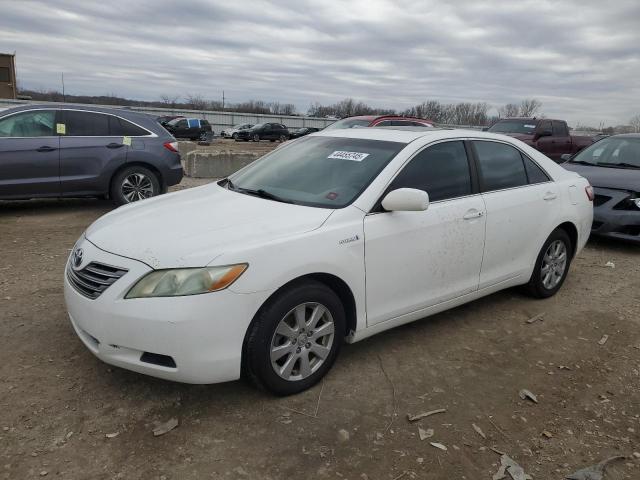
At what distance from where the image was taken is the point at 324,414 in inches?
119

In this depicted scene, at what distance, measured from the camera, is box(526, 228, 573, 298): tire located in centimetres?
484

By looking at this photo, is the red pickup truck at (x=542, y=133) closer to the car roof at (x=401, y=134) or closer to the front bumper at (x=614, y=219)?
the front bumper at (x=614, y=219)

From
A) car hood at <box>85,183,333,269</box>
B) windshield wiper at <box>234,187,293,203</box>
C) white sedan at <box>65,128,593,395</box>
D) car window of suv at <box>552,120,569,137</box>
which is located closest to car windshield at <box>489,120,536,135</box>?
car window of suv at <box>552,120,569,137</box>

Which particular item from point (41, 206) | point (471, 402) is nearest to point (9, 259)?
point (41, 206)

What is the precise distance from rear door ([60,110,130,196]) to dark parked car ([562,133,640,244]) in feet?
22.5

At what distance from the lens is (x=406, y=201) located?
11.0ft

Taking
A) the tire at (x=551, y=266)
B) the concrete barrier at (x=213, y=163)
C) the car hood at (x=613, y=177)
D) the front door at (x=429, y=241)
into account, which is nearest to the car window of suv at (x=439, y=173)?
the front door at (x=429, y=241)

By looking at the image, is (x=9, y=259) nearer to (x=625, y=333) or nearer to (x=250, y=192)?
(x=250, y=192)

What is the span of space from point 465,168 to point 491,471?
2304mm

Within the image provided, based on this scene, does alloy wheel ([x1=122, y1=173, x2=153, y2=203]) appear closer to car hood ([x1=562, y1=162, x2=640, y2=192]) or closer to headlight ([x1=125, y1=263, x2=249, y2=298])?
headlight ([x1=125, y1=263, x2=249, y2=298])

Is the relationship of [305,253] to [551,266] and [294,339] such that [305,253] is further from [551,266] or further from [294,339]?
[551,266]

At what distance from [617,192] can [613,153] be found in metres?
1.43

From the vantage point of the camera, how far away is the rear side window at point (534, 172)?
4727 mm

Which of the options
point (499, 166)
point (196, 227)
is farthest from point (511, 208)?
point (196, 227)
